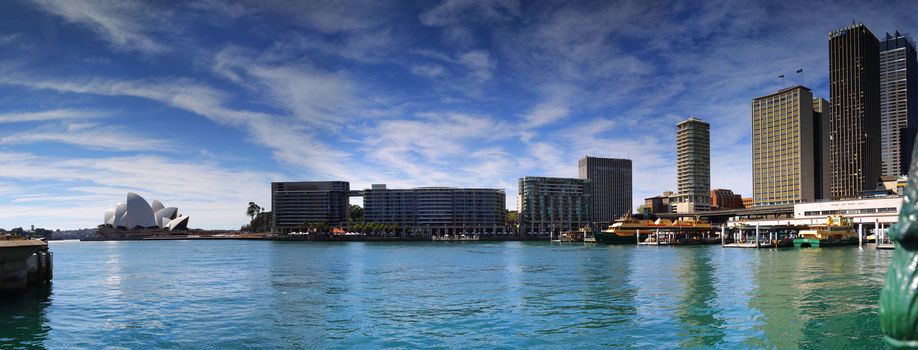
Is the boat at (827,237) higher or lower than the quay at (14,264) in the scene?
lower

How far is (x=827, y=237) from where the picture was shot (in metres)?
101

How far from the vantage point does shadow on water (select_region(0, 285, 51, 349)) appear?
2316 cm

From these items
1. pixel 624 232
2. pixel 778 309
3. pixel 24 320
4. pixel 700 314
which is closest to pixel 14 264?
pixel 24 320

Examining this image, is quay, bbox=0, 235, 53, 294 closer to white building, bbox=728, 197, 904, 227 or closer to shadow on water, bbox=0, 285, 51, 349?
shadow on water, bbox=0, 285, 51, 349

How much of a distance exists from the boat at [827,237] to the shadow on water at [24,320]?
102m

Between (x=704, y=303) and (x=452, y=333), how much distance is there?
1440 cm

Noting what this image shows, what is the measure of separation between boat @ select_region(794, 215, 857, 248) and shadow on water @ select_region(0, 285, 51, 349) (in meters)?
102

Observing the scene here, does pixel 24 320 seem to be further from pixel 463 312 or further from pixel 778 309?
pixel 778 309

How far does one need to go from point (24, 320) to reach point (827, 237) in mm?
109972

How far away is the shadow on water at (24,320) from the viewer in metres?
23.2

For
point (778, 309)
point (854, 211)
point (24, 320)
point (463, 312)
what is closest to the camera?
point (778, 309)

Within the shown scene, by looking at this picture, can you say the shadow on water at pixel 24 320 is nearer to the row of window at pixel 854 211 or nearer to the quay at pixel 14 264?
the quay at pixel 14 264

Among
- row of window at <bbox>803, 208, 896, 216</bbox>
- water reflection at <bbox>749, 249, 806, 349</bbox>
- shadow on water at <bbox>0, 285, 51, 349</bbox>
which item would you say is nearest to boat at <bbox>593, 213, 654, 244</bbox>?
row of window at <bbox>803, 208, 896, 216</bbox>

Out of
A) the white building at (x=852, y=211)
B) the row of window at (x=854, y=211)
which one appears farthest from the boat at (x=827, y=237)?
the row of window at (x=854, y=211)
